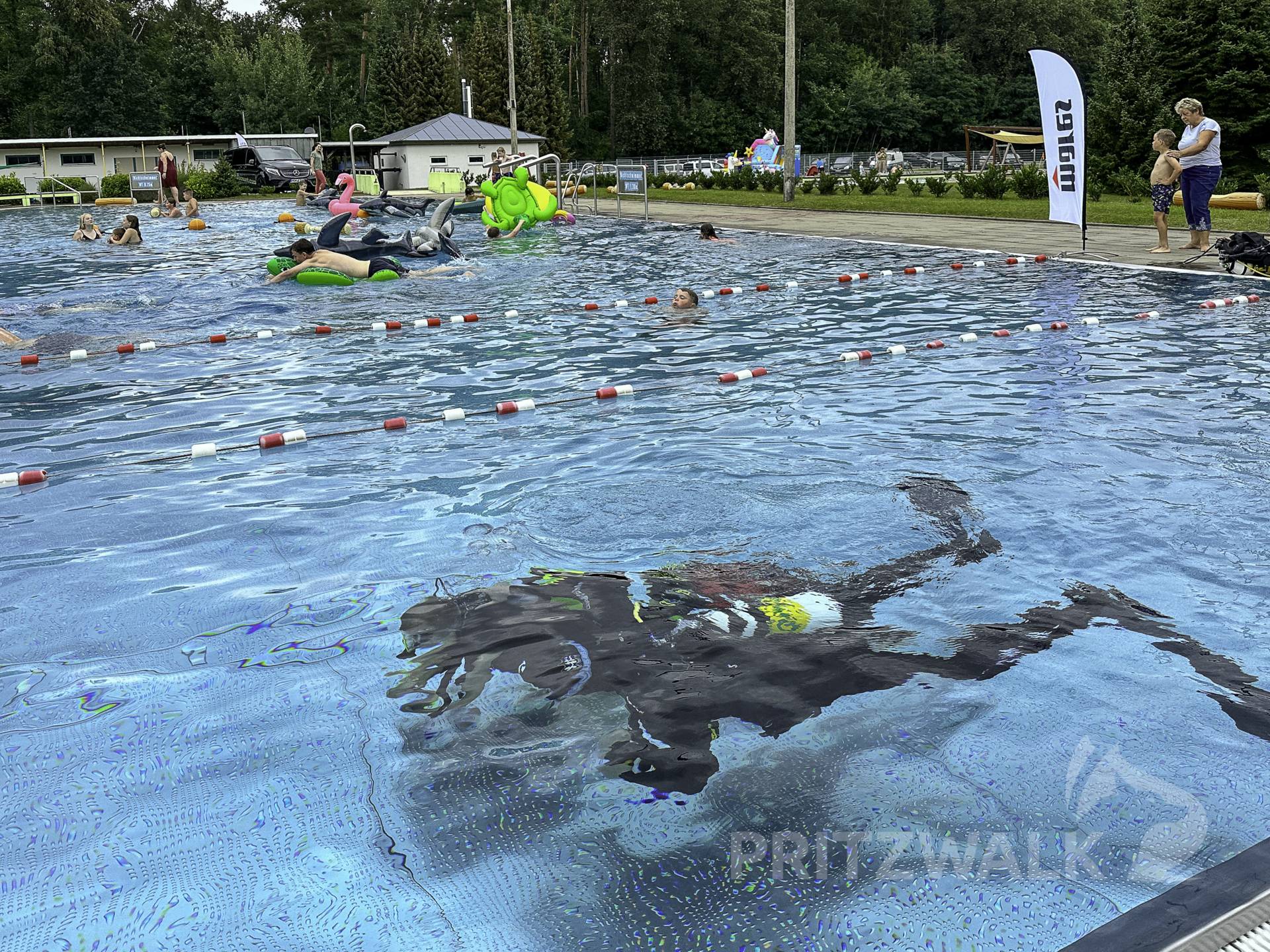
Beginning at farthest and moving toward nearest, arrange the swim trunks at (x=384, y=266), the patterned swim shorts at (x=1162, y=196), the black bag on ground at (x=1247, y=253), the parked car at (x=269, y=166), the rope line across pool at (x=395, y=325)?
the parked car at (x=269, y=166)
the swim trunks at (x=384, y=266)
the patterned swim shorts at (x=1162, y=196)
the black bag on ground at (x=1247, y=253)
the rope line across pool at (x=395, y=325)

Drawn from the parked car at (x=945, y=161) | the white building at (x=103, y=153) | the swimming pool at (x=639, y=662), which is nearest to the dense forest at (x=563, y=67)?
the white building at (x=103, y=153)

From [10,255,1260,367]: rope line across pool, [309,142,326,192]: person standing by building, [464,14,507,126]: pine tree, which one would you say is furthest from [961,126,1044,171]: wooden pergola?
[10,255,1260,367]: rope line across pool

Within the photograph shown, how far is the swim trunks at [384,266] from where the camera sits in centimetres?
1547

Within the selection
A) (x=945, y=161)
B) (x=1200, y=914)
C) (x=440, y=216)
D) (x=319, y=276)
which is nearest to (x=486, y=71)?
(x=945, y=161)

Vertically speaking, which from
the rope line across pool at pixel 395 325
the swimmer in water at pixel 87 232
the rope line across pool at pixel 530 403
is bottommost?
the rope line across pool at pixel 530 403

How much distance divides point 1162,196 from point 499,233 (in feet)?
43.9

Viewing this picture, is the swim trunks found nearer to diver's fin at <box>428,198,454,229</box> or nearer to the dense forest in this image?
diver's fin at <box>428,198,454,229</box>

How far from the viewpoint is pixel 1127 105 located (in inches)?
1014

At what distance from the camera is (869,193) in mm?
30000

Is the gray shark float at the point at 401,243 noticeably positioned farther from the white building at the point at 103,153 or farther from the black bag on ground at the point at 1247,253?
the white building at the point at 103,153

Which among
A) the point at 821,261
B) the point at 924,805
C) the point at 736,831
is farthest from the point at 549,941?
the point at 821,261

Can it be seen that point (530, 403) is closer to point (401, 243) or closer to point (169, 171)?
point (401, 243)

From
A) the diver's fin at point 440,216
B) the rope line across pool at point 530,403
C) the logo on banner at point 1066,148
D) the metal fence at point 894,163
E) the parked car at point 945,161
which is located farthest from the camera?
the parked car at point 945,161

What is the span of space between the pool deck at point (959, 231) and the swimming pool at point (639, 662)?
662 centimetres
